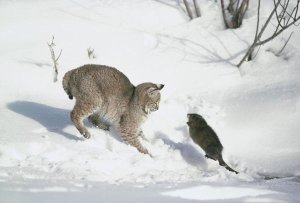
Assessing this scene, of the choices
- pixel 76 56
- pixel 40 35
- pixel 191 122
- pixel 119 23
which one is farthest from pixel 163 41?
pixel 191 122

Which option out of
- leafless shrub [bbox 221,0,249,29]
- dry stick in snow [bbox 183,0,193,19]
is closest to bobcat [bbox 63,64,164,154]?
dry stick in snow [bbox 183,0,193,19]

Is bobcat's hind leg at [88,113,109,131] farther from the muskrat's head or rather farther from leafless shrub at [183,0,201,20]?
leafless shrub at [183,0,201,20]

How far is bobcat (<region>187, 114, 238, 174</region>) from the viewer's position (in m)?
6.19

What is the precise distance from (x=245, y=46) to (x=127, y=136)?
367 cm

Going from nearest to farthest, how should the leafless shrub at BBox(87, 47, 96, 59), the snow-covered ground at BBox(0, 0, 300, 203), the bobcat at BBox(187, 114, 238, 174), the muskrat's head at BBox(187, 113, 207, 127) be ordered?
1. the snow-covered ground at BBox(0, 0, 300, 203)
2. the bobcat at BBox(187, 114, 238, 174)
3. the muskrat's head at BBox(187, 113, 207, 127)
4. the leafless shrub at BBox(87, 47, 96, 59)

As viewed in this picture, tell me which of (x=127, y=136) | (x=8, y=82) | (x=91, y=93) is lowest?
(x=127, y=136)

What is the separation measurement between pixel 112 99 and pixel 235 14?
4.07 metres

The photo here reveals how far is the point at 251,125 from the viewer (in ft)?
23.5

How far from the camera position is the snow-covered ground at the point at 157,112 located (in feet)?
16.3

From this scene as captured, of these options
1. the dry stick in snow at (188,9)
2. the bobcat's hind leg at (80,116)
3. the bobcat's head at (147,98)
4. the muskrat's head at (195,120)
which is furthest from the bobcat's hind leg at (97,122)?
the dry stick in snow at (188,9)

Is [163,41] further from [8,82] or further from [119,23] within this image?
[8,82]

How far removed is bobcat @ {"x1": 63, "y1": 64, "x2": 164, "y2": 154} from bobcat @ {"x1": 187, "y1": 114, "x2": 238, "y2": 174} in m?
0.60

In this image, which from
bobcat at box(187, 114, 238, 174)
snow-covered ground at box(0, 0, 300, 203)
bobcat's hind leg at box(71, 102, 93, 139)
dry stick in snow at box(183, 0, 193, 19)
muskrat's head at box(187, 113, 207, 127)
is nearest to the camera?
snow-covered ground at box(0, 0, 300, 203)

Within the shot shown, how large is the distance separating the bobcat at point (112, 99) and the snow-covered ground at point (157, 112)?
0.24 m
